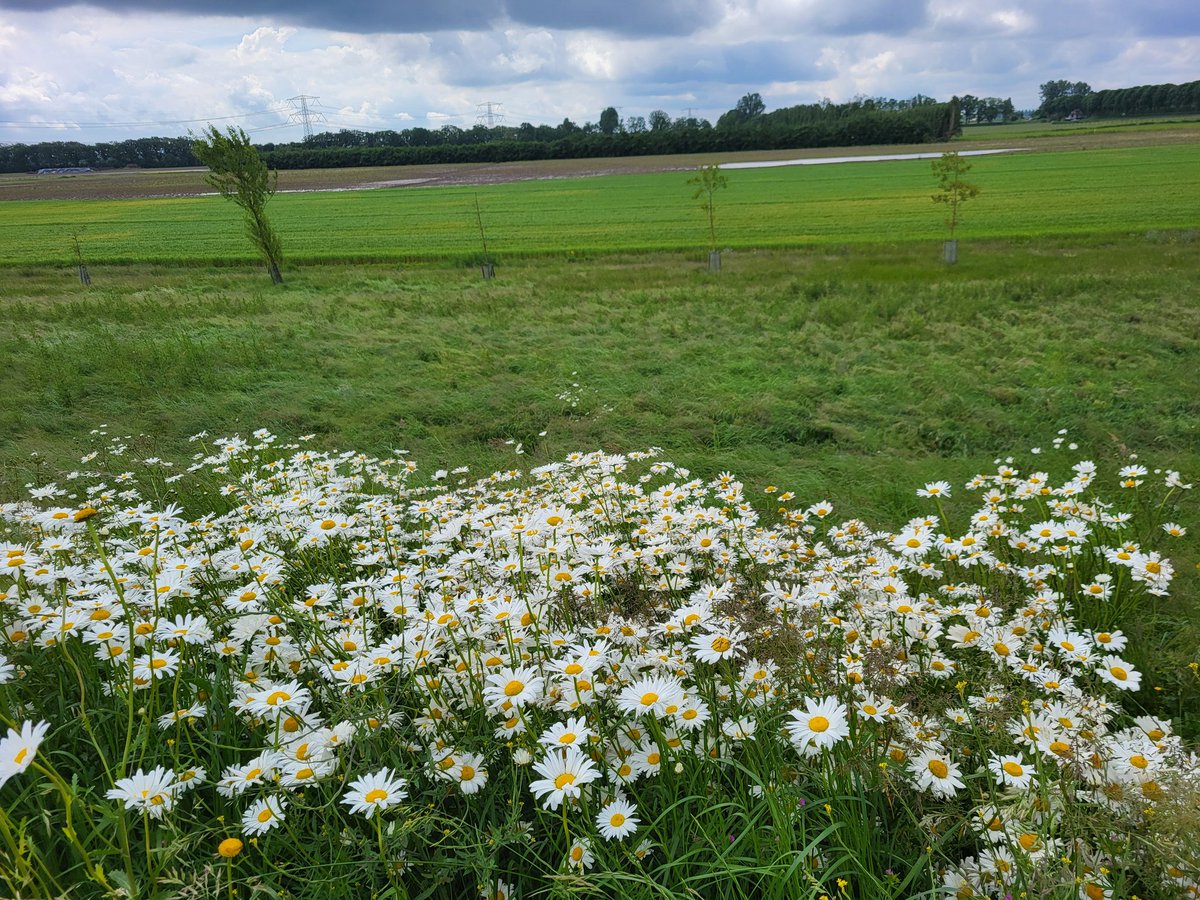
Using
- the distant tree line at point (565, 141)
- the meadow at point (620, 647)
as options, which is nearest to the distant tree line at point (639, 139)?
the distant tree line at point (565, 141)

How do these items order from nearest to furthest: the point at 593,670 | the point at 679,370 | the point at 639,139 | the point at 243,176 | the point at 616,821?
the point at 616,821 < the point at 593,670 < the point at 679,370 < the point at 243,176 < the point at 639,139

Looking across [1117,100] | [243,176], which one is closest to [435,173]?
[243,176]

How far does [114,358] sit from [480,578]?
1149cm

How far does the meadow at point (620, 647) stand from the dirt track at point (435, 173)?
55.6m

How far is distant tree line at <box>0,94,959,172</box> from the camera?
3027 inches

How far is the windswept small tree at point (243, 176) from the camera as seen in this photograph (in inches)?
781

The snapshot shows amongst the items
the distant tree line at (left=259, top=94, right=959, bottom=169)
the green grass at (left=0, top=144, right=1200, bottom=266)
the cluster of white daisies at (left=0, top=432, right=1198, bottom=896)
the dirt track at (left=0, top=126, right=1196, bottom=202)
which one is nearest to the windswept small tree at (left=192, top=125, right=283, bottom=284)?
the green grass at (left=0, top=144, right=1200, bottom=266)

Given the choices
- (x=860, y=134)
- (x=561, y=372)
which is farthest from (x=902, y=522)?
(x=860, y=134)

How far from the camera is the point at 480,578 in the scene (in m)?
2.88

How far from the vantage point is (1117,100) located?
95.7m

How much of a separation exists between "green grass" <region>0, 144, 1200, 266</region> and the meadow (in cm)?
1988

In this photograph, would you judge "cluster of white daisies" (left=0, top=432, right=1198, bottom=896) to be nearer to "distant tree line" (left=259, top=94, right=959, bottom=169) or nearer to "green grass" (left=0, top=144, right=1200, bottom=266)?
"green grass" (left=0, top=144, right=1200, bottom=266)

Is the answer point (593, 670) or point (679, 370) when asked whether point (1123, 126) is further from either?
point (593, 670)

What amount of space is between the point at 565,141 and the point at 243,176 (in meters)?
82.6
